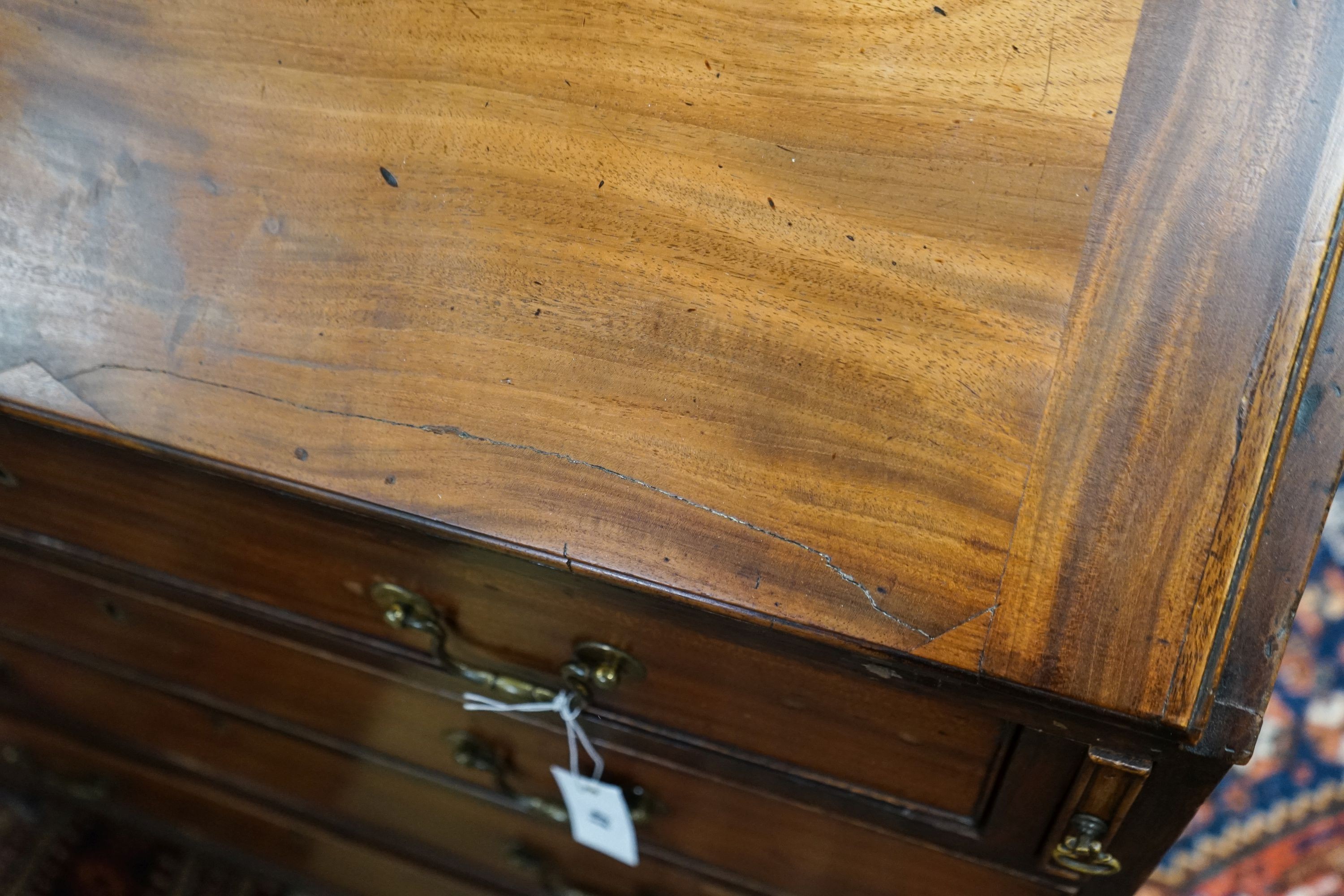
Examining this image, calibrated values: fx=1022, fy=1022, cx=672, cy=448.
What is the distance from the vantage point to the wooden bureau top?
1.44ft

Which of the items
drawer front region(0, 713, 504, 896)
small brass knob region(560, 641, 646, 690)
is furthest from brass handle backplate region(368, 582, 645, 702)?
drawer front region(0, 713, 504, 896)

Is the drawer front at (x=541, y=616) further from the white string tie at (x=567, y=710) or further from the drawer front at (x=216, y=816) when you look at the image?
the drawer front at (x=216, y=816)

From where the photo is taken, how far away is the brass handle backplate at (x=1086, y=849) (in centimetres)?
51

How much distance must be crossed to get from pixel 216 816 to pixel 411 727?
0.43m

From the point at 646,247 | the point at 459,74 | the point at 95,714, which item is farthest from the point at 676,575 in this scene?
the point at 95,714

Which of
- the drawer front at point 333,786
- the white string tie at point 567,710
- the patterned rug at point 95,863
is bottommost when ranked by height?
the patterned rug at point 95,863

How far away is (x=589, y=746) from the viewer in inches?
25.3

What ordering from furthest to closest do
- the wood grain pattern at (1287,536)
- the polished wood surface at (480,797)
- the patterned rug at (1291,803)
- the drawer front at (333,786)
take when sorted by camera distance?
the patterned rug at (1291,803)
the drawer front at (333,786)
the polished wood surface at (480,797)
the wood grain pattern at (1287,536)

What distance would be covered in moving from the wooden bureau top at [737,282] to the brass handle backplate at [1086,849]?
0.39 feet

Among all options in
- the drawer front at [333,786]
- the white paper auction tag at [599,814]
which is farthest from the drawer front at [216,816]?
the white paper auction tag at [599,814]

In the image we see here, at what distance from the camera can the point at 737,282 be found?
48 centimetres

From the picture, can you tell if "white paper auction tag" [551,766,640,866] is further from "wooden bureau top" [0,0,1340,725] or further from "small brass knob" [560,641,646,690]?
"wooden bureau top" [0,0,1340,725]

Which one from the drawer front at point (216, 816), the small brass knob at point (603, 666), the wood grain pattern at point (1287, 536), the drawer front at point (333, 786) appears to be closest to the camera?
the wood grain pattern at point (1287, 536)

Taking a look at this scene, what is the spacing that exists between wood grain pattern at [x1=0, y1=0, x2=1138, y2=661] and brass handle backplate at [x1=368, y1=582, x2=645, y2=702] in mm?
105
